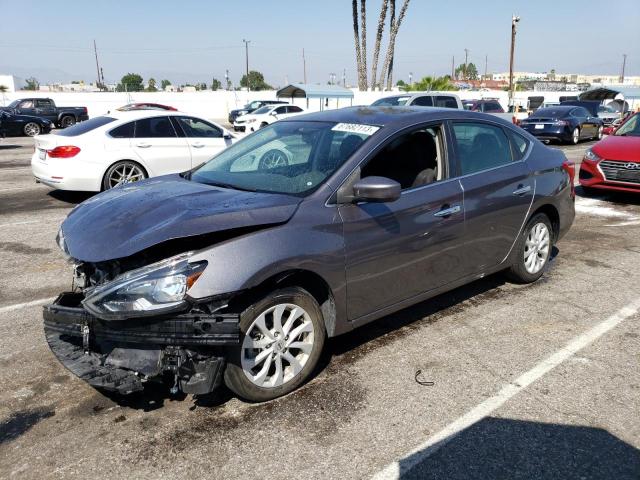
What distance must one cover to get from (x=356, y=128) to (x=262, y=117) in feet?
74.9

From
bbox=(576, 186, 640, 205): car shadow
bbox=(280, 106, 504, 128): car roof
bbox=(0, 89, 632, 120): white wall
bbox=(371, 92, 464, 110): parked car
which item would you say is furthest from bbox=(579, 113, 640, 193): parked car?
bbox=(0, 89, 632, 120): white wall

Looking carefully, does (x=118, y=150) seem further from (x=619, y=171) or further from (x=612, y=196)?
(x=612, y=196)

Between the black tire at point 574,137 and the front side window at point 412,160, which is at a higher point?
the front side window at point 412,160

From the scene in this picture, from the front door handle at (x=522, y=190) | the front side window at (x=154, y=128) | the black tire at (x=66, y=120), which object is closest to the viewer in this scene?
the front door handle at (x=522, y=190)

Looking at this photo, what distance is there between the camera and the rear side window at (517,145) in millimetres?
5090

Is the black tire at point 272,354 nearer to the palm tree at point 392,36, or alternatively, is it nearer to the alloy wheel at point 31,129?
the alloy wheel at point 31,129

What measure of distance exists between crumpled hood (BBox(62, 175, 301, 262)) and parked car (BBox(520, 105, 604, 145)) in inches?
770

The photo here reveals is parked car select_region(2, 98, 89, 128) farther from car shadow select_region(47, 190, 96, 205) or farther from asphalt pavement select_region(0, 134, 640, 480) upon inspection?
asphalt pavement select_region(0, 134, 640, 480)

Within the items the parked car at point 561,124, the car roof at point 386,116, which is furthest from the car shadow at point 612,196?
the parked car at point 561,124

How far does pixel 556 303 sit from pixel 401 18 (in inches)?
1674

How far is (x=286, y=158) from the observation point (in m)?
4.19

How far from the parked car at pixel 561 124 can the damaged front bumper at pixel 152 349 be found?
20201 mm

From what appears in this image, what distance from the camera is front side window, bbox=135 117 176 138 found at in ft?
31.6

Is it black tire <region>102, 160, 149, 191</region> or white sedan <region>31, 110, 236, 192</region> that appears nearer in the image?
white sedan <region>31, 110, 236, 192</region>
